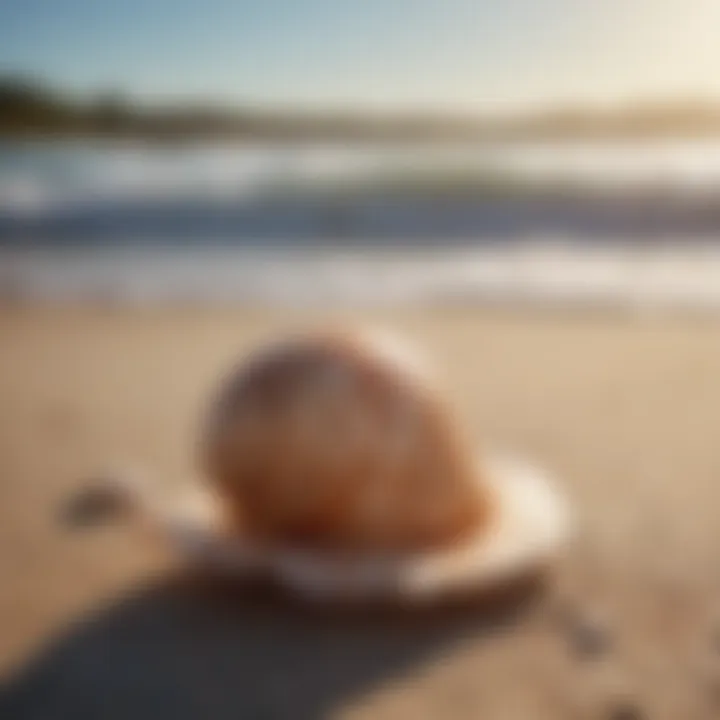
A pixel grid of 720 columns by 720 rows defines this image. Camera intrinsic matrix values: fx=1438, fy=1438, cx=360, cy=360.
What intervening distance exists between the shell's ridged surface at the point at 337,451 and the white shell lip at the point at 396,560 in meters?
0.07

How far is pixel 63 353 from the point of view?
4.98 meters

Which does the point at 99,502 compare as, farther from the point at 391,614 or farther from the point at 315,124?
the point at 315,124

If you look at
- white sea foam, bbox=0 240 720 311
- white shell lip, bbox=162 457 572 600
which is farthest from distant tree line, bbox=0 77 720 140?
white shell lip, bbox=162 457 572 600

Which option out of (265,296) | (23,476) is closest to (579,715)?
(23,476)

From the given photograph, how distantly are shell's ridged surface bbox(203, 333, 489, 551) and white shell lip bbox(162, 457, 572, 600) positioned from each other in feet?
0.23

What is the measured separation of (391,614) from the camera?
2.59 metres

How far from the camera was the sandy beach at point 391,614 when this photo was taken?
7.54 feet

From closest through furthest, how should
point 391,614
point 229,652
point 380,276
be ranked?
point 229,652
point 391,614
point 380,276

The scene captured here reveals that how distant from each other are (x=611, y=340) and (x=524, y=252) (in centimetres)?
236

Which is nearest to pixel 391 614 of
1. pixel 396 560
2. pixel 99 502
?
pixel 396 560

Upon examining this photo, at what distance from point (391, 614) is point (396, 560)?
0.10 meters

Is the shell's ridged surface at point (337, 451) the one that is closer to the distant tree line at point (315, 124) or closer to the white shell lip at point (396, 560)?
the white shell lip at point (396, 560)

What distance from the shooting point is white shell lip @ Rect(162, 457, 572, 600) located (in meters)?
2.55

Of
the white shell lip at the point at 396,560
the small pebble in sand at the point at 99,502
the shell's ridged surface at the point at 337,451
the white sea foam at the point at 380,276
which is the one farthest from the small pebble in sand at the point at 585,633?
the white sea foam at the point at 380,276
